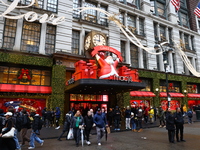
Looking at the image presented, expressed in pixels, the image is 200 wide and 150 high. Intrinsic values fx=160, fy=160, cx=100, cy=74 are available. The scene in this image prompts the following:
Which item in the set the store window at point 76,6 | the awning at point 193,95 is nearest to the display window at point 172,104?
the awning at point 193,95

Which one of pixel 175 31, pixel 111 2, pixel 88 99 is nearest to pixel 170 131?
pixel 88 99

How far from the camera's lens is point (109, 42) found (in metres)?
22.1

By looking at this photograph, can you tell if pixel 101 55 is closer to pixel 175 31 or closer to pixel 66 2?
pixel 66 2

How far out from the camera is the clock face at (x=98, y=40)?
19381 millimetres

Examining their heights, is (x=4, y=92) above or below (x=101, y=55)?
below

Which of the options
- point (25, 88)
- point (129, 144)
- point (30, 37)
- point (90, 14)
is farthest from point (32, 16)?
point (129, 144)

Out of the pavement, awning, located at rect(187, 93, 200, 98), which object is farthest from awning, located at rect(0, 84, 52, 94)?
awning, located at rect(187, 93, 200, 98)

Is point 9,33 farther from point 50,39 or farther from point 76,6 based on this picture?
point 76,6

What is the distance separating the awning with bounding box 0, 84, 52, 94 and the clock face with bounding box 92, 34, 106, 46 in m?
7.53

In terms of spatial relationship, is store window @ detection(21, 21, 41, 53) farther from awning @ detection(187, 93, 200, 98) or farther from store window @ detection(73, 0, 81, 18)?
awning @ detection(187, 93, 200, 98)

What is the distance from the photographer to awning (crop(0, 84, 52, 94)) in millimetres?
15060

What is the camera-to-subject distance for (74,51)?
65.5ft

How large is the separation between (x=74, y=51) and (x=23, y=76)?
6590 millimetres

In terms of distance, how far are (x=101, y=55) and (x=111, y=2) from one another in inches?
448
